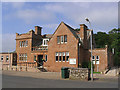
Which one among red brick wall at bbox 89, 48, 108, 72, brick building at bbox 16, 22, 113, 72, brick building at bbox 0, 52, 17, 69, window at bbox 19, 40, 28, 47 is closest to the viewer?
red brick wall at bbox 89, 48, 108, 72

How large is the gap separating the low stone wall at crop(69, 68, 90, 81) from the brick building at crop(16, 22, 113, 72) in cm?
989

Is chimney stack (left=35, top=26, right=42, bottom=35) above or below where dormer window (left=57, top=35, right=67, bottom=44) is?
above

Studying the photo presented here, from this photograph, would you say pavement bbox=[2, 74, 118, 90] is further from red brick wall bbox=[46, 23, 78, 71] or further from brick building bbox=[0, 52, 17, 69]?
brick building bbox=[0, 52, 17, 69]

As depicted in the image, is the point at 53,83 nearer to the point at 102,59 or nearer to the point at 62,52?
the point at 62,52

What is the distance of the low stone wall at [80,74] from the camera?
17875mm

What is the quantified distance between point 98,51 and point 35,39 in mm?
15821

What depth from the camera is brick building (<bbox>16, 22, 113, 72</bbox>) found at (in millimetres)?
29234

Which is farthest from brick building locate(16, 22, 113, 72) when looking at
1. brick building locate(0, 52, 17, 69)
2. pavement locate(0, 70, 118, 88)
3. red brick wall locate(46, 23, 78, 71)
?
pavement locate(0, 70, 118, 88)

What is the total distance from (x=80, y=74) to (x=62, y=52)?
12591mm

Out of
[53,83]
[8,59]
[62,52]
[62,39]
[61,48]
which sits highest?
[62,39]

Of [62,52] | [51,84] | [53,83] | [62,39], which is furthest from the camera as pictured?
[62,39]

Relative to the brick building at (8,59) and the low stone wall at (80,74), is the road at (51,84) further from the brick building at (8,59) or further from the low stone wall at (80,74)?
the brick building at (8,59)

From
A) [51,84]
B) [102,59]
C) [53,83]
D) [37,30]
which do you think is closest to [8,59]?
[37,30]

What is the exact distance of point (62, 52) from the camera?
100ft
